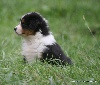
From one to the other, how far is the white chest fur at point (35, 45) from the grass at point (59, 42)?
0.19 m

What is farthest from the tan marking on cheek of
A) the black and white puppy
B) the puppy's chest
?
the puppy's chest

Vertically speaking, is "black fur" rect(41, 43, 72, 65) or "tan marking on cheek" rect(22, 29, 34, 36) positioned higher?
"tan marking on cheek" rect(22, 29, 34, 36)

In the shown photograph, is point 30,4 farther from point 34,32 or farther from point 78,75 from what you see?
point 78,75

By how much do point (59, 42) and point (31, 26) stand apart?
106 inches

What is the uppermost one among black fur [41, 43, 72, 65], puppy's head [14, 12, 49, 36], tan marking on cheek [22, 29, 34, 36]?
puppy's head [14, 12, 49, 36]

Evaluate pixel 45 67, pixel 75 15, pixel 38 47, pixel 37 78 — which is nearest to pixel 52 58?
pixel 38 47

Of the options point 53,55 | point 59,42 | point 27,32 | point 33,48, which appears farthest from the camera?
point 59,42

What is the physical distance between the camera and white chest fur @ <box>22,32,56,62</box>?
7.34 metres

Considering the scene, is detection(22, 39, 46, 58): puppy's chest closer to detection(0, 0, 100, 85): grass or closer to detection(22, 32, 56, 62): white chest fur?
detection(22, 32, 56, 62): white chest fur

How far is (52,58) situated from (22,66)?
113 cm

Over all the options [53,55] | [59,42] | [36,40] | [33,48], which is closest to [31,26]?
[36,40]

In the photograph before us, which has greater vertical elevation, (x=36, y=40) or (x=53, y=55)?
(x=36, y=40)

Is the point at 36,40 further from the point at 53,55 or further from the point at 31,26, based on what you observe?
the point at 53,55

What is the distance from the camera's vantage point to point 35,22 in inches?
296
